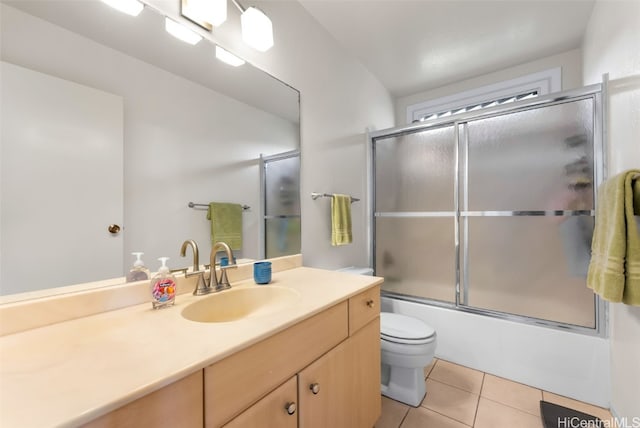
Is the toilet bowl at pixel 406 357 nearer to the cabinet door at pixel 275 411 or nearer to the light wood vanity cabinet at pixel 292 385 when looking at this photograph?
the light wood vanity cabinet at pixel 292 385

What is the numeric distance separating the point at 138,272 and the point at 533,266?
2214mm

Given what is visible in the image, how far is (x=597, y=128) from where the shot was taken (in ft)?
5.03

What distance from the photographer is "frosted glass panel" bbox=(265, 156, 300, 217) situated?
4.90ft

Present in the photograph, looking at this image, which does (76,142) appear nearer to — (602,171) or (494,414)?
(494,414)

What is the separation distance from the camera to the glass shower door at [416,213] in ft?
6.73

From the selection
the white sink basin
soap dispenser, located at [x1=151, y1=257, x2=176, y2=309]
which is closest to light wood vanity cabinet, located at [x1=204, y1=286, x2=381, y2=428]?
the white sink basin

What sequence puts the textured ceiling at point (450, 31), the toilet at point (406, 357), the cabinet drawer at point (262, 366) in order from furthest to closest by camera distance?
the textured ceiling at point (450, 31) < the toilet at point (406, 357) < the cabinet drawer at point (262, 366)

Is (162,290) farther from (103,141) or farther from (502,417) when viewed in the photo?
(502,417)

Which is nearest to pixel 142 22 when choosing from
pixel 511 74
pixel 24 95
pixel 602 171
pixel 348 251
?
pixel 24 95

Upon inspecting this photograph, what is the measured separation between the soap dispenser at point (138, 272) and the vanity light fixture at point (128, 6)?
878mm

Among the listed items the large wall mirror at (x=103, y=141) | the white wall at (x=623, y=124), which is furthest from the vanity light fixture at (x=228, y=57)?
the white wall at (x=623, y=124)

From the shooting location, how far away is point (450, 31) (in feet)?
6.34

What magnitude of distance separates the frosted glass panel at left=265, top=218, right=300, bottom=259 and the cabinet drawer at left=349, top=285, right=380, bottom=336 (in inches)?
22.5

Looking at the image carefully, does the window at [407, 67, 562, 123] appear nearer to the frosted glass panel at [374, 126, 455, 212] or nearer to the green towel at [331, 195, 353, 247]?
the frosted glass panel at [374, 126, 455, 212]
